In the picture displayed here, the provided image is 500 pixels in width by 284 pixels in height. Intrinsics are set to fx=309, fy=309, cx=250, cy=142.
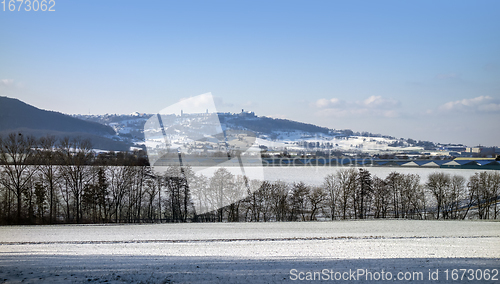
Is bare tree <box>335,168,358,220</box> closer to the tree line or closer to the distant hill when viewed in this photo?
the tree line

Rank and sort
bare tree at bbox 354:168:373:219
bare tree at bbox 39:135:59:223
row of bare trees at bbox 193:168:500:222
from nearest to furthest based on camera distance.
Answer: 1. bare tree at bbox 39:135:59:223
2. row of bare trees at bbox 193:168:500:222
3. bare tree at bbox 354:168:373:219

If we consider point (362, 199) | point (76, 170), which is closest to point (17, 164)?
point (76, 170)

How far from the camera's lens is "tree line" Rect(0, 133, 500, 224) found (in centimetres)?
3009

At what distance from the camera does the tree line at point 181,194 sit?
1185 inches

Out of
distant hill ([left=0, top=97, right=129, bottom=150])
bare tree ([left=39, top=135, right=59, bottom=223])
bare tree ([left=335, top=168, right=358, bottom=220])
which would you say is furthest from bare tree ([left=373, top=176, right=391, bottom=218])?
distant hill ([left=0, top=97, right=129, bottom=150])

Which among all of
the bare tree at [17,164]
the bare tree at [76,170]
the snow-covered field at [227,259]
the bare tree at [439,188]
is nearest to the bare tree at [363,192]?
the bare tree at [439,188]

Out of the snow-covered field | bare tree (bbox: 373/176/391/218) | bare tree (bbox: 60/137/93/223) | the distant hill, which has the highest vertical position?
the distant hill

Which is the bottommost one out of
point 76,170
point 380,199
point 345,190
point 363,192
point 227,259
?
point 380,199

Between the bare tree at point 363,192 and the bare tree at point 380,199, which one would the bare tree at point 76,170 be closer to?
the bare tree at point 363,192

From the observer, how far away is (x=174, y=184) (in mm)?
31078

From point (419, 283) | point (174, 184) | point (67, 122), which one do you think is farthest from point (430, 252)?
point (67, 122)

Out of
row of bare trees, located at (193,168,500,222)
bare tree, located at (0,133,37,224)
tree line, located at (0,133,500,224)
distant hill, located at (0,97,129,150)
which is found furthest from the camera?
distant hill, located at (0,97,129,150)

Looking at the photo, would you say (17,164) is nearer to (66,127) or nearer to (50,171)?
(50,171)

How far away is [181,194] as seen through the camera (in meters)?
32.2
